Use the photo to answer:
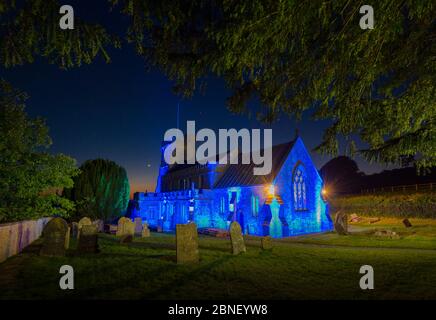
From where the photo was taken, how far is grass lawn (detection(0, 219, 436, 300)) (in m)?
7.00

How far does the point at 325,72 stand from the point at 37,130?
50.7ft

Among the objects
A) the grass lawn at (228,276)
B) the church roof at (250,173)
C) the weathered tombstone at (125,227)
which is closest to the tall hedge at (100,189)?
the weathered tombstone at (125,227)

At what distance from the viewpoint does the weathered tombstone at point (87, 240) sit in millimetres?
13547

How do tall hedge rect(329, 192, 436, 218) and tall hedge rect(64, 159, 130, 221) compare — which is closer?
tall hedge rect(329, 192, 436, 218)

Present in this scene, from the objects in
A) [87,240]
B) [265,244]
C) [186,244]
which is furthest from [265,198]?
[87,240]

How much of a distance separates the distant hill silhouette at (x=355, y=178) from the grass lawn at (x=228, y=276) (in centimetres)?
4936

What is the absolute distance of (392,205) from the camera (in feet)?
111

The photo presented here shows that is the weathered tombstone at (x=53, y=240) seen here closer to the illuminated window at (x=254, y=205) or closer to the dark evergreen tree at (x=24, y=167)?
the dark evergreen tree at (x=24, y=167)

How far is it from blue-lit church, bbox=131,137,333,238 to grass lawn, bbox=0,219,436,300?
12211 millimetres

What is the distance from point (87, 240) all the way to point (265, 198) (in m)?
16.3

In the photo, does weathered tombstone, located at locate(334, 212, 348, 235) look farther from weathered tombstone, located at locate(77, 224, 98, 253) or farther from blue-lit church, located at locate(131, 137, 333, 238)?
weathered tombstone, located at locate(77, 224, 98, 253)

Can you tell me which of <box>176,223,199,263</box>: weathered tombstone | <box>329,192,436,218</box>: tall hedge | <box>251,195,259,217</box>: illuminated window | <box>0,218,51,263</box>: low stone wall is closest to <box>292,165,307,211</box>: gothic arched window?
<box>251,195,259,217</box>: illuminated window
